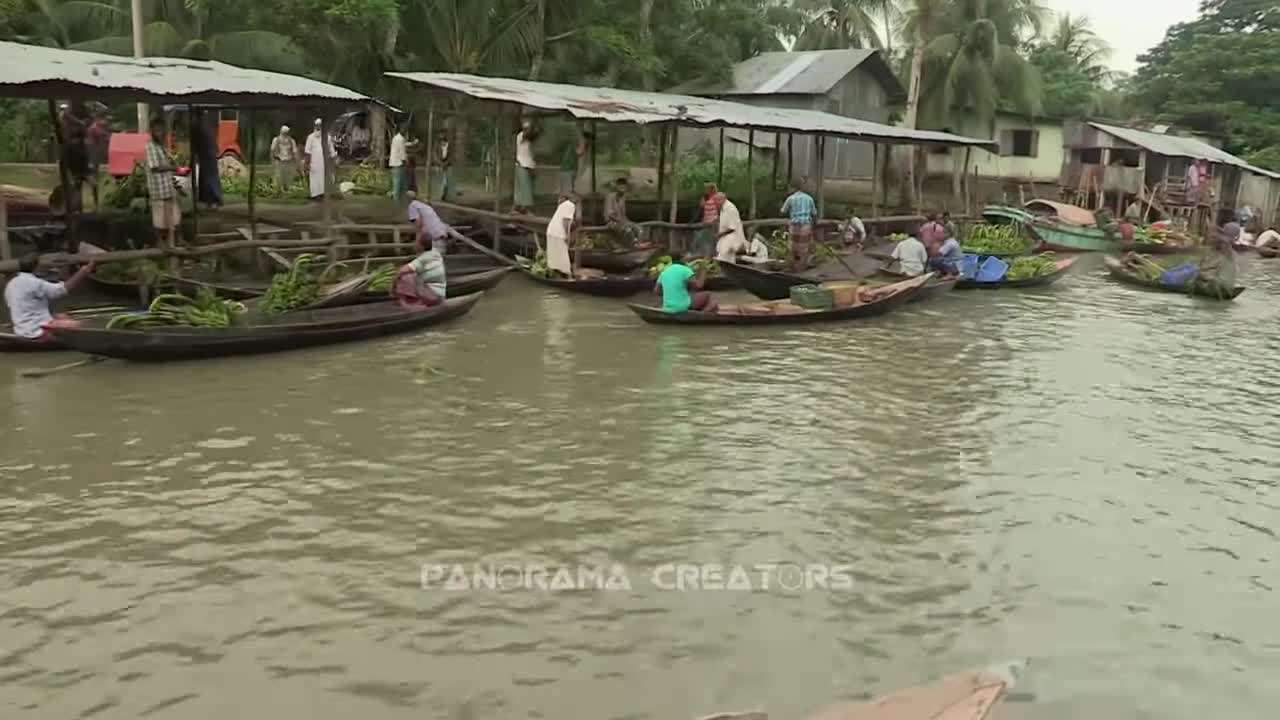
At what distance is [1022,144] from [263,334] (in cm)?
2810

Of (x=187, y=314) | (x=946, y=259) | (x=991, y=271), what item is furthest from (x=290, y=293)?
(x=991, y=271)

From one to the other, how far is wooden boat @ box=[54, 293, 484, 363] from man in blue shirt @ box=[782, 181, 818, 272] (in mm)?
6108

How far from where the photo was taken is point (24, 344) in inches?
414

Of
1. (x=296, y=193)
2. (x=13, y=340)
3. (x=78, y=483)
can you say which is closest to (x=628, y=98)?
(x=296, y=193)

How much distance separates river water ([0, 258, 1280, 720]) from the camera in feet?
17.4

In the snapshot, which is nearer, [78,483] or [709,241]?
[78,483]

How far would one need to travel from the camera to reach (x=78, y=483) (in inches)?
297

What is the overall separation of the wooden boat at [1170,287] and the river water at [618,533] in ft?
21.2

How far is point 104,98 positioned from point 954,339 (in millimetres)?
10733

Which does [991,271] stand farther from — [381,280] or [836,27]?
[836,27]

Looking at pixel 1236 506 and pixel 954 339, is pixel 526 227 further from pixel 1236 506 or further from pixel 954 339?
pixel 1236 506

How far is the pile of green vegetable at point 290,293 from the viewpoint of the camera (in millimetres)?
11958

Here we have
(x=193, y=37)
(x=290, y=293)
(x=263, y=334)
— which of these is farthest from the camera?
(x=193, y=37)

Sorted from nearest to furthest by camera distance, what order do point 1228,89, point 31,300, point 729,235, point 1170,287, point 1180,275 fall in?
point 31,300 → point 729,235 → point 1180,275 → point 1170,287 → point 1228,89
